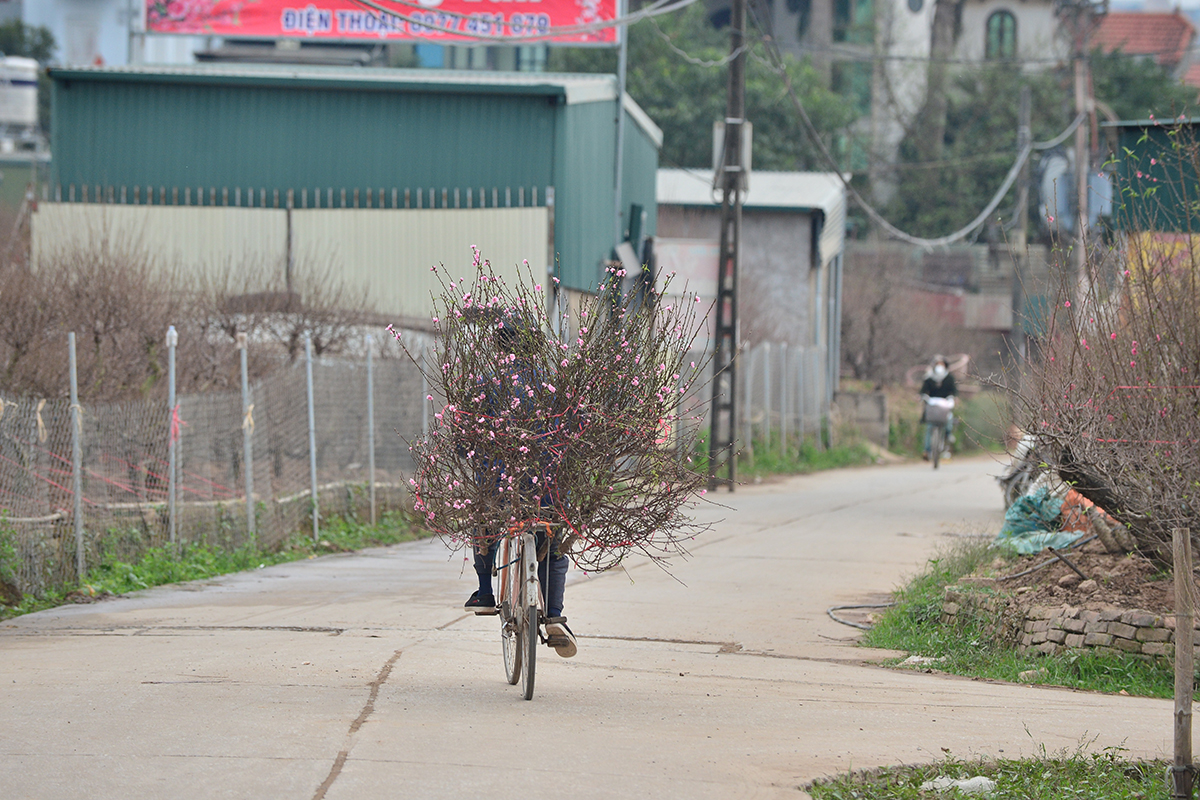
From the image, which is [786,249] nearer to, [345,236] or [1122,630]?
[345,236]

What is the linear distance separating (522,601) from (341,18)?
63.2 ft

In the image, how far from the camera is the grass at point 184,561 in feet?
35.7

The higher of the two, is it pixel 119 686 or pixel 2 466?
pixel 2 466

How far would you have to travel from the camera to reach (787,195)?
3666 centimetres

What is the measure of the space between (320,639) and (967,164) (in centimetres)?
4453

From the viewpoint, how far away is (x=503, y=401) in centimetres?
720

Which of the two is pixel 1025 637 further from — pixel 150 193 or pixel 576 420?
pixel 150 193

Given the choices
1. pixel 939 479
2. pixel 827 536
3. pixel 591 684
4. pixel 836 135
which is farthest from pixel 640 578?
pixel 836 135

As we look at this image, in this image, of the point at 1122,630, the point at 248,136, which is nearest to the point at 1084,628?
the point at 1122,630

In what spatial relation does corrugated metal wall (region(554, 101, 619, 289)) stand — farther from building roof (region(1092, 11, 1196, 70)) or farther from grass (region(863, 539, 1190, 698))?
building roof (region(1092, 11, 1196, 70))

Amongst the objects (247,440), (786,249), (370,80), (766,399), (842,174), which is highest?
(370,80)

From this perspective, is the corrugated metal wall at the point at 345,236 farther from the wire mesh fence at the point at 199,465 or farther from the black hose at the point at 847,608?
the black hose at the point at 847,608

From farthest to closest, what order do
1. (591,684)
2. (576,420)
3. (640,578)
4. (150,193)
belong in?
(150,193), (640,578), (591,684), (576,420)

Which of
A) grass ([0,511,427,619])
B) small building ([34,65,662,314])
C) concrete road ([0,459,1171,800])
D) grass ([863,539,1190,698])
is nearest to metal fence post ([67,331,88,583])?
grass ([0,511,427,619])
